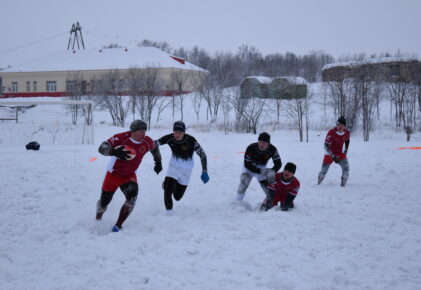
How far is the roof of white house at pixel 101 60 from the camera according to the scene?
161 feet

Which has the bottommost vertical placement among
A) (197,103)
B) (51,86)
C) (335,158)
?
(335,158)

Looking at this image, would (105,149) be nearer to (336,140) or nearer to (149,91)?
(336,140)

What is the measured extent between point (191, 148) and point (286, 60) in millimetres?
84338

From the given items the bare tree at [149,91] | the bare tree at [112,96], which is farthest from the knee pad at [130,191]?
the bare tree at [149,91]

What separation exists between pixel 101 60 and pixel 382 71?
37.8 meters

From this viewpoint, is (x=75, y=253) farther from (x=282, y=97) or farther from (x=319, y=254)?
(x=282, y=97)

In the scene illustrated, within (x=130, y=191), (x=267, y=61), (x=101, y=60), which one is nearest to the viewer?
(x=130, y=191)

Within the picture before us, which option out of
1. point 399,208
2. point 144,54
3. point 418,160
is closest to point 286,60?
point 144,54

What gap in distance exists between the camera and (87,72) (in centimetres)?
4884

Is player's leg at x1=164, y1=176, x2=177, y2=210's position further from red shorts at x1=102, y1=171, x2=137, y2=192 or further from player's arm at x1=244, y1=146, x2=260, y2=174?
player's arm at x1=244, y1=146, x2=260, y2=174

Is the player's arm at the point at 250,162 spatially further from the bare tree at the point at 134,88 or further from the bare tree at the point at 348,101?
the bare tree at the point at 134,88

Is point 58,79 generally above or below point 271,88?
above

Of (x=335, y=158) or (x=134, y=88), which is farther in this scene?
(x=134, y=88)

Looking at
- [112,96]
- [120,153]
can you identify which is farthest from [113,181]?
[112,96]
